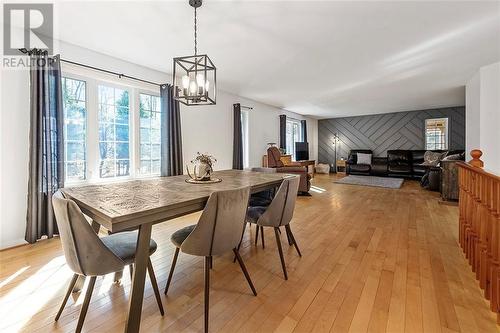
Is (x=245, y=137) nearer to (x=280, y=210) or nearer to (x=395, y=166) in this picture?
(x=280, y=210)

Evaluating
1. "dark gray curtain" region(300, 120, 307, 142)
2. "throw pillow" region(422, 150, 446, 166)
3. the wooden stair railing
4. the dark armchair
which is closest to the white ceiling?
the wooden stair railing

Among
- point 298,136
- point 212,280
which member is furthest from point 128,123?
point 298,136

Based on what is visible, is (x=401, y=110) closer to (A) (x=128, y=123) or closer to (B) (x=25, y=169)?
(A) (x=128, y=123)

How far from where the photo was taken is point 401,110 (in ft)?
26.2

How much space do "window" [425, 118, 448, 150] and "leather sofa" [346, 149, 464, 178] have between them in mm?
587

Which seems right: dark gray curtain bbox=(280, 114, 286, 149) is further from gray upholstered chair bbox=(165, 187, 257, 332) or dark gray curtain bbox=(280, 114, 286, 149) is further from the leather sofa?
gray upholstered chair bbox=(165, 187, 257, 332)

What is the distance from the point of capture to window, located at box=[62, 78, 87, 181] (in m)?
2.96

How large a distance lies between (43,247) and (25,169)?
0.91 meters

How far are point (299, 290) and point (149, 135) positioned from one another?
3.28 metres

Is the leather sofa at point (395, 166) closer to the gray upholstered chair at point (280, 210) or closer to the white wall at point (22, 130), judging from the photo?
the white wall at point (22, 130)

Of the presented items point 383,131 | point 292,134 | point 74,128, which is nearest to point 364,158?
point 383,131

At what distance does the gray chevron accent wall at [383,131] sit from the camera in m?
7.41

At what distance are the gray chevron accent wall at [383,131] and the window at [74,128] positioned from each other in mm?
8857

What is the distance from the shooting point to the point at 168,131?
3777mm
